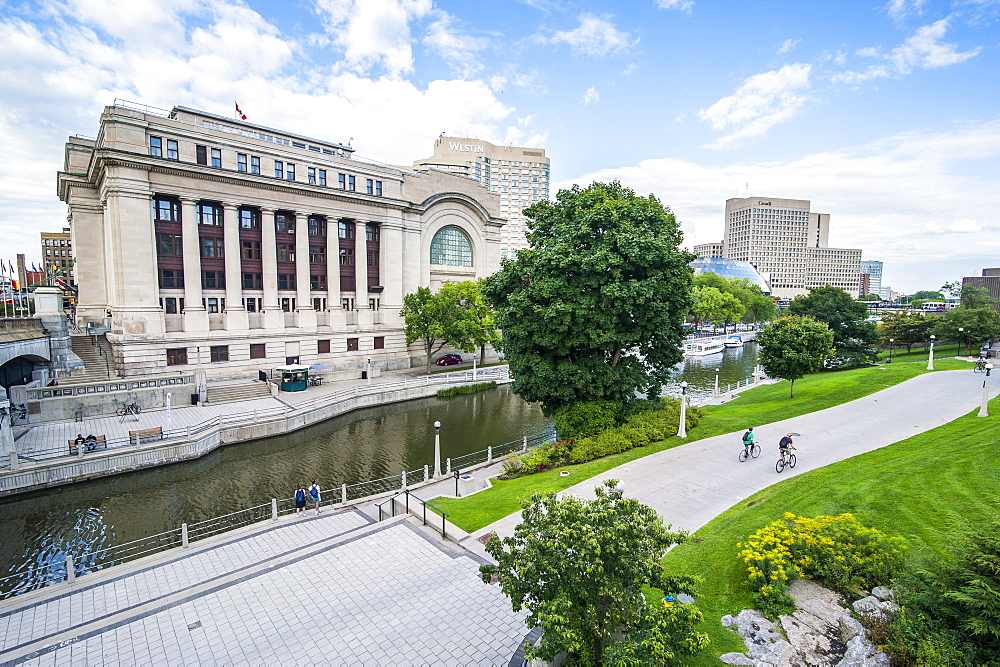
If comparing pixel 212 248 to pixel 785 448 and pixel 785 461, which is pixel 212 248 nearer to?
pixel 785 448

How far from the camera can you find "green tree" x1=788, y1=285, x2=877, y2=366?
47562 millimetres

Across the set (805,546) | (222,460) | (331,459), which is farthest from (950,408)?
(222,460)

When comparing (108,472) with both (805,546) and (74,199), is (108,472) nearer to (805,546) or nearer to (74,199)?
(805,546)

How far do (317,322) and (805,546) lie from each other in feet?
141

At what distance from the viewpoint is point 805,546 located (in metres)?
10.3

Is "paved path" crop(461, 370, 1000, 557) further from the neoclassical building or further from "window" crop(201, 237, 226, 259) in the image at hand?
"window" crop(201, 237, 226, 259)

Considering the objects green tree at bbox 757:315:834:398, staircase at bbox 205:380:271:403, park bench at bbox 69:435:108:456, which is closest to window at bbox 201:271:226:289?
staircase at bbox 205:380:271:403

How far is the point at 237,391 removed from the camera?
3569 centimetres

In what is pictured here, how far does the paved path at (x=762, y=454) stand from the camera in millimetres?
15703

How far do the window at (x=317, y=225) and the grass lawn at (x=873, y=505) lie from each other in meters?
42.7

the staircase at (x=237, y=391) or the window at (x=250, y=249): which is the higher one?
the window at (x=250, y=249)

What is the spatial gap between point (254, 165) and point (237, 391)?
1971cm

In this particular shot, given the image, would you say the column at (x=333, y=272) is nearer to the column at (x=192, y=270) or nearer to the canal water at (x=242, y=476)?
the column at (x=192, y=270)

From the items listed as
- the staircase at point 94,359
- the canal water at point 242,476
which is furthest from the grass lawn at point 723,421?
the staircase at point 94,359
